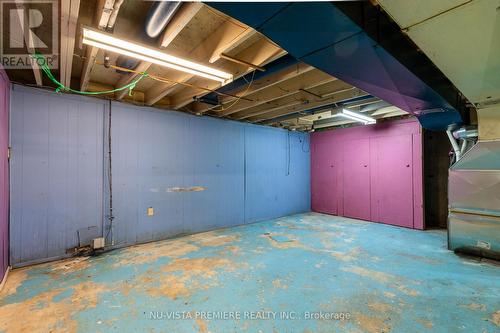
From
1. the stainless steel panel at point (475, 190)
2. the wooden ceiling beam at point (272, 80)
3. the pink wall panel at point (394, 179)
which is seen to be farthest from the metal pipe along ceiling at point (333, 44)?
the pink wall panel at point (394, 179)

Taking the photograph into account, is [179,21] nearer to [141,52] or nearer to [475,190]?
[141,52]

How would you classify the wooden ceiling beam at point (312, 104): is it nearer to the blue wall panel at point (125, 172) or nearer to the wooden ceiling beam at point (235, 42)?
the blue wall panel at point (125, 172)

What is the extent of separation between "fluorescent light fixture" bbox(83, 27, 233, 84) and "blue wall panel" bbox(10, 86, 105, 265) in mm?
1857

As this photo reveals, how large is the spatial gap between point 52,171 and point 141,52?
2.26 m

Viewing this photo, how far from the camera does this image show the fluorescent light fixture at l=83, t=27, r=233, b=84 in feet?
5.91

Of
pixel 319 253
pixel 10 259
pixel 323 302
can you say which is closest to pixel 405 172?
pixel 319 253

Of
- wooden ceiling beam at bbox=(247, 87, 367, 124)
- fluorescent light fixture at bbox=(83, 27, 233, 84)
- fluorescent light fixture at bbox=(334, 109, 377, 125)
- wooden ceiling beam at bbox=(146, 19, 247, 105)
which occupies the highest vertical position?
wooden ceiling beam at bbox=(146, 19, 247, 105)

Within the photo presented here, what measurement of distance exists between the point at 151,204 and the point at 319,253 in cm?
278

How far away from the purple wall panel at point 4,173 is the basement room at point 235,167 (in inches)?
2.1

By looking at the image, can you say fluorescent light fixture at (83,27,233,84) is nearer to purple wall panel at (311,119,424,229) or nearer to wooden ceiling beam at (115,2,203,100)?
wooden ceiling beam at (115,2,203,100)

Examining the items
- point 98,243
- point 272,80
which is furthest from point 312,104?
point 98,243

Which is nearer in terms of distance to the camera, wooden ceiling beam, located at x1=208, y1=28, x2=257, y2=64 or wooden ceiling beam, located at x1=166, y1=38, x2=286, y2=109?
wooden ceiling beam, located at x1=208, y1=28, x2=257, y2=64

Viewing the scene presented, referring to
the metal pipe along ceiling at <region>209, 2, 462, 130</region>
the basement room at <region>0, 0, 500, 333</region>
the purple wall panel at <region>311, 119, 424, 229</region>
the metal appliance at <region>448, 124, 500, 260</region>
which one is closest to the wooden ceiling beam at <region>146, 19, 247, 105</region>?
the basement room at <region>0, 0, 500, 333</region>

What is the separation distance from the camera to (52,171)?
3111 mm
